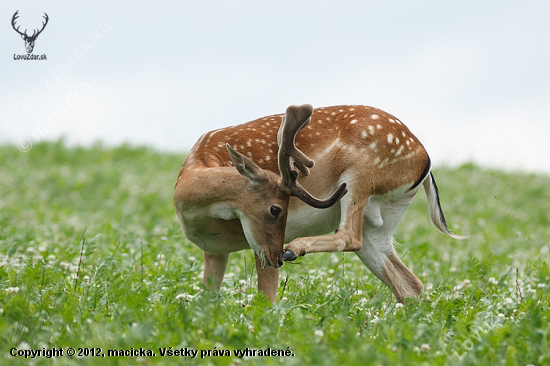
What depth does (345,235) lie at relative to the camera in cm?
459

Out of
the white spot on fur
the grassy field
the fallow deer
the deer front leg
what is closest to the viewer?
the grassy field

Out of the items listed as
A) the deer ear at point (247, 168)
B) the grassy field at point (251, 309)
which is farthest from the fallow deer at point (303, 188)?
the grassy field at point (251, 309)

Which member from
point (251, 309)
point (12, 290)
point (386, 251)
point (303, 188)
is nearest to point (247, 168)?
point (303, 188)

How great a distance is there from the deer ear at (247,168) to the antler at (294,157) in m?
0.15

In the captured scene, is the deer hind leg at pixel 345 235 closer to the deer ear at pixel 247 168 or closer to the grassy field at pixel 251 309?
the grassy field at pixel 251 309

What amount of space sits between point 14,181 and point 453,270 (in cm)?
942

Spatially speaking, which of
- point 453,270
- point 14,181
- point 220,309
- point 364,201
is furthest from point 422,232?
point 14,181

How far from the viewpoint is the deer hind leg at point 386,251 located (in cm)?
501

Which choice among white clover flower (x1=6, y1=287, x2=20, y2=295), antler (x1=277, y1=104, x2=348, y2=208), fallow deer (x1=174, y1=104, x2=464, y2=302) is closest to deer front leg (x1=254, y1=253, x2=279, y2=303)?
fallow deer (x1=174, y1=104, x2=464, y2=302)

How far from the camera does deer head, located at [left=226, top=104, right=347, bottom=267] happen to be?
14.0 ft

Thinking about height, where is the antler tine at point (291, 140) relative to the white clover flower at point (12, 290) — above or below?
above

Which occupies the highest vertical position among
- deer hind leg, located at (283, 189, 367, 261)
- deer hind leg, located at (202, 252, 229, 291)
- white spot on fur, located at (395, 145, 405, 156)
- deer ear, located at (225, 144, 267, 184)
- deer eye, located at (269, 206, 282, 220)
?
deer ear, located at (225, 144, 267, 184)

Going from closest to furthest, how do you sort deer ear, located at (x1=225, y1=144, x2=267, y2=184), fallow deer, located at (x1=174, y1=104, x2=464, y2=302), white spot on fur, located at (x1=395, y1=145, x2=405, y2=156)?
deer ear, located at (x1=225, y1=144, x2=267, y2=184), fallow deer, located at (x1=174, y1=104, x2=464, y2=302), white spot on fur, located at (x1=395, y1=145, x2=405, y2=156)

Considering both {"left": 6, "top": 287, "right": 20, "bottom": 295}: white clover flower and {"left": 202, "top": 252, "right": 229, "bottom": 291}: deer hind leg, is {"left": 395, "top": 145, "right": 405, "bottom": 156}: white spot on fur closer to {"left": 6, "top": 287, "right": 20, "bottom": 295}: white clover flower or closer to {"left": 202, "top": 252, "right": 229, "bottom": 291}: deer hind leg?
{"left": 202, "top": 252, "right": 229, "bottom": 291}: deer hind leg
